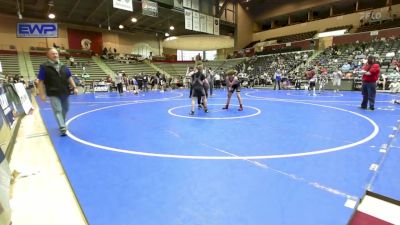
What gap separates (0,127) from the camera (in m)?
3.90

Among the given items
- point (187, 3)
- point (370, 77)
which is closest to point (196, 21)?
point (187, 3)

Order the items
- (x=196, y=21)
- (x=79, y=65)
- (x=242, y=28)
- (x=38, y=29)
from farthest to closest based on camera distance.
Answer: (x=242, y=28)
(x=79, y=65)
(x=196, y=21)
(x=38, y=29)

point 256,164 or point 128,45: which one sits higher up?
point 128,45

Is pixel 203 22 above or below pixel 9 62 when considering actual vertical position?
above

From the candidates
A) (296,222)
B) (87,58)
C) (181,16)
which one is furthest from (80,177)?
(87,58)

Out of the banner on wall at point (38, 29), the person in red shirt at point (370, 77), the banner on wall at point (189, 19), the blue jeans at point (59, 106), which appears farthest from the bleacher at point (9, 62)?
the person in red shirt at point (370, 77)

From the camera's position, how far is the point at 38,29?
55.0 ft

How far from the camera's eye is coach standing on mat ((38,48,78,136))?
524cm

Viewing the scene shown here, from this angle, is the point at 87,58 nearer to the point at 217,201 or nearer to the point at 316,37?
the point at 316,37

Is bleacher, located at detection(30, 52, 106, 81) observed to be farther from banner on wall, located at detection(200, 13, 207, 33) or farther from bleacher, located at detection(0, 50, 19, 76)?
banner on wall, located at detection(200, 13, 207, 33)

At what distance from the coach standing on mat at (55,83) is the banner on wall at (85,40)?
30185 millimetres

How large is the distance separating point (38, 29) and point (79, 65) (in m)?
12.2

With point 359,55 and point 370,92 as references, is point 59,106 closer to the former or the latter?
point 370,92

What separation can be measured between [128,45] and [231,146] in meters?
36.0
